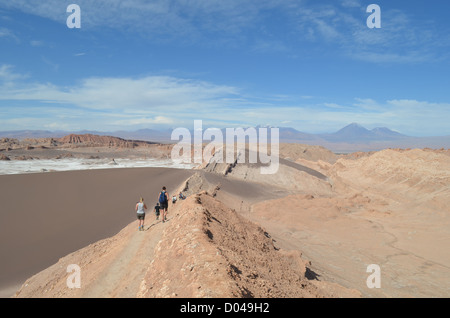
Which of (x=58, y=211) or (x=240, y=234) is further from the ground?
(x=240, y=234)

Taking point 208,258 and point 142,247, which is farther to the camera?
point 142,247

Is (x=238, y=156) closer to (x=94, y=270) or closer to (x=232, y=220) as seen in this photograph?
(x=232, y=220)

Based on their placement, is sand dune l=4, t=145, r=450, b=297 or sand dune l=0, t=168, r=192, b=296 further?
sand dune l=0, t=168, r=192, b=296

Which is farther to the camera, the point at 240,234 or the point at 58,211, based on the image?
the point at 58,211

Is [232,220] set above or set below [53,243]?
above

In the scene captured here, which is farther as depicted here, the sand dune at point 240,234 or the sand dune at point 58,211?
the sand dune at point 58,211
